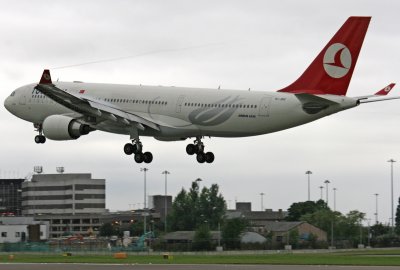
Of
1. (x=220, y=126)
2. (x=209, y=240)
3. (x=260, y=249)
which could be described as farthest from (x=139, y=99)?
(x=209, y=240)

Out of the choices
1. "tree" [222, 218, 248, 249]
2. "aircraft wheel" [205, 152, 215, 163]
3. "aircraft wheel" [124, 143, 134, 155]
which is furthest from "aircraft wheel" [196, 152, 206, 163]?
"tree" [222, 218, 248, 249]

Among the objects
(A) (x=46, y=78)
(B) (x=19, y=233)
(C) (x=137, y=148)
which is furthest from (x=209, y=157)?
(B) (x=19, y=233)

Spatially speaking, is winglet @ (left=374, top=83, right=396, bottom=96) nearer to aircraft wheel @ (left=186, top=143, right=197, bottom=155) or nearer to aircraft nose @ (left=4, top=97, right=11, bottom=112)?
aircraft wheel @ (left=186, top=143, right=197, bottom=155)

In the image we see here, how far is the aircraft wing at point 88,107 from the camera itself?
8069 cm

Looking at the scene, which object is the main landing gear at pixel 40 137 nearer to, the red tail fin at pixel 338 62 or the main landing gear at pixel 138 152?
the main landing gear at pixel 138 152

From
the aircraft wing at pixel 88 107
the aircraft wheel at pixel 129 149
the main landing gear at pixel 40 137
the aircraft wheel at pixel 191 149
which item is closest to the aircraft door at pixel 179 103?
the aircraft wing at pixel 88 107

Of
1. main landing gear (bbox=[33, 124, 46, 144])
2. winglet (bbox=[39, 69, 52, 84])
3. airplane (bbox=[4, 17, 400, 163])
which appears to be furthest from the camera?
main landing gear (bbox=[33, 124, 46, 144])

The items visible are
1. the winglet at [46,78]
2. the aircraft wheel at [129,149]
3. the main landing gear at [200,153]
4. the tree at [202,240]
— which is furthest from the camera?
the tree at [202,240]

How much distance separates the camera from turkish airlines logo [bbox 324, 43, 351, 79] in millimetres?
78875

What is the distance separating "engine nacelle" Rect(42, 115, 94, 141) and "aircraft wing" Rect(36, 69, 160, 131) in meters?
1.44

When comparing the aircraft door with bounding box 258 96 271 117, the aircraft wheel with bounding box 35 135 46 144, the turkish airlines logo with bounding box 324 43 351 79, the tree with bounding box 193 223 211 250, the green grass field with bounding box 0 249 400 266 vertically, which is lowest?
the green grass field with bounding box 0 249 400 266

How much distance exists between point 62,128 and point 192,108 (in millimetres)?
11721

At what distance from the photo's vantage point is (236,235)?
18338 cm

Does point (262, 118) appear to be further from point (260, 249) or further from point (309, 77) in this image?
point (260, 249)
